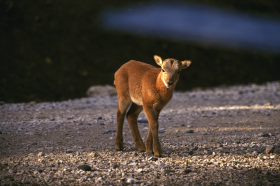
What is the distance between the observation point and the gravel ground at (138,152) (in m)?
6.71

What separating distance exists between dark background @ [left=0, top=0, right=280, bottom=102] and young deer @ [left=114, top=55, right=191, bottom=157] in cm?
1089

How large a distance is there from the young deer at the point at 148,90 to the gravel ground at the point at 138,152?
40cm

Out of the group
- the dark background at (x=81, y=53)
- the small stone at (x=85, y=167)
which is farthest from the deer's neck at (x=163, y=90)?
the dark background at (x=81, y=53)

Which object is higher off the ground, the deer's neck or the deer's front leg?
the deer's neck

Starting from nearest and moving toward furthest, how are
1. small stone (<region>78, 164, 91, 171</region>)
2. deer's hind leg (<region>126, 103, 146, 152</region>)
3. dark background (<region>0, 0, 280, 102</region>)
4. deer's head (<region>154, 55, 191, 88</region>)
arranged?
small stone (<region>78, 164, 91, 171</region>) → deer's head (<region>154, 55, 191, 88</region>) → deer's hind leg (<region>126, 103, 146, 152</region>) → dark background (<region>0, 0, 280, 102</region>)

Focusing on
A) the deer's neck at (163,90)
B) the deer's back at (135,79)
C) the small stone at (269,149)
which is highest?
the deer's back at (135,79)

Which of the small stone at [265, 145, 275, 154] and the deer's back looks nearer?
the small stone at [265, 145, 275, 154]

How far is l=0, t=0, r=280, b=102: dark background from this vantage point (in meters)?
21.3

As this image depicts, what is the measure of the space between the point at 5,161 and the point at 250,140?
5878 millimetres

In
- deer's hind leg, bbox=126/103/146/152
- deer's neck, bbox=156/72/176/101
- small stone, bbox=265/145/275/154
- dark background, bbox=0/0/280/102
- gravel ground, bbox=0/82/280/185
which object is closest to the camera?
gravel ground, bbox=0/82/280/185

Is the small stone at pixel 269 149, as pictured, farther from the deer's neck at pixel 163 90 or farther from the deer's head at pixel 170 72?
the deer's head at pixel 170 72

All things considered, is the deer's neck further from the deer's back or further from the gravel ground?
the gravel ground

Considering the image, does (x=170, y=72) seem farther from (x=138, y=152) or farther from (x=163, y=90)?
(x=138, y=152)

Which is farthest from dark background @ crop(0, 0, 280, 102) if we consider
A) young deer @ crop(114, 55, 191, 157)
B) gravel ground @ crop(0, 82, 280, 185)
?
young deer @ crop(114, 55, 191, 157)
